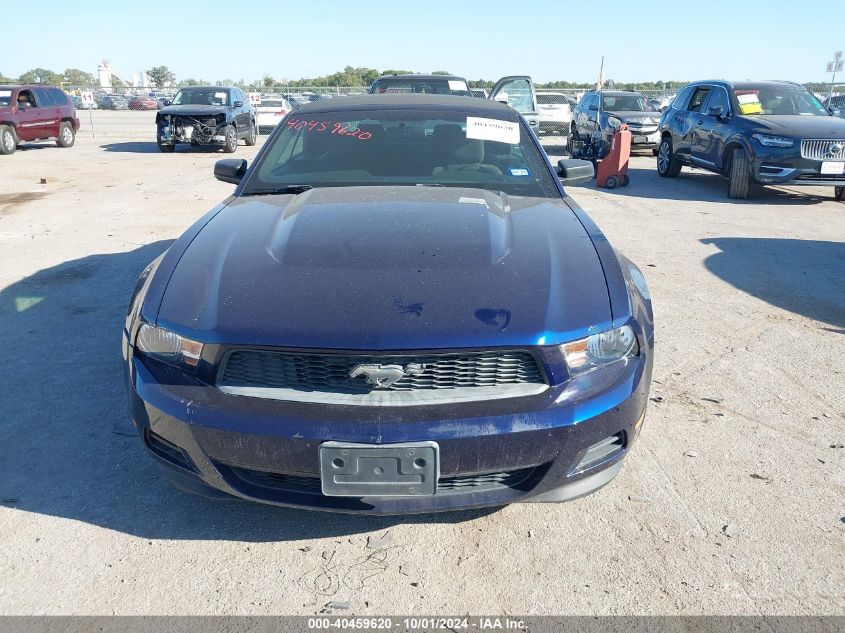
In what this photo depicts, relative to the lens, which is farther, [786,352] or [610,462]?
[786,352]

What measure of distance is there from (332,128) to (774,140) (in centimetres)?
788

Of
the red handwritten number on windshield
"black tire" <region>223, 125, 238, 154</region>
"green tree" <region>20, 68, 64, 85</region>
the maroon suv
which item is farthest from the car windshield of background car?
"green tree" <region>20, 68, 64, 85</region>

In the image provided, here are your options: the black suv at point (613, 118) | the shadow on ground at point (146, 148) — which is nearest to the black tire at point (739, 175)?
the black suv at point (613, 118)

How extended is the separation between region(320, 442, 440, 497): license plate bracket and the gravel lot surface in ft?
1.31

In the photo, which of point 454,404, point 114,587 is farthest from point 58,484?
point 454,404

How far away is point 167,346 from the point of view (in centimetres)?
232

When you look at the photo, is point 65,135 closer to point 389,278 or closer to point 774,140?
point 774,140

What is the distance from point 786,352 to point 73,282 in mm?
5417

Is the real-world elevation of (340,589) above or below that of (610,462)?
below

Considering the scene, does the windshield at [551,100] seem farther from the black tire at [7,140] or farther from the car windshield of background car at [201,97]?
the black tire at [7,140]

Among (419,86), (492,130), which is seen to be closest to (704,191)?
(419,86)

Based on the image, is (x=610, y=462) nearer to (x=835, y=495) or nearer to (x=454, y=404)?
(x=454, y=404)

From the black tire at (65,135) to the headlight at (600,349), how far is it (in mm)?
19508

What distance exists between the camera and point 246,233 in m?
2.90
